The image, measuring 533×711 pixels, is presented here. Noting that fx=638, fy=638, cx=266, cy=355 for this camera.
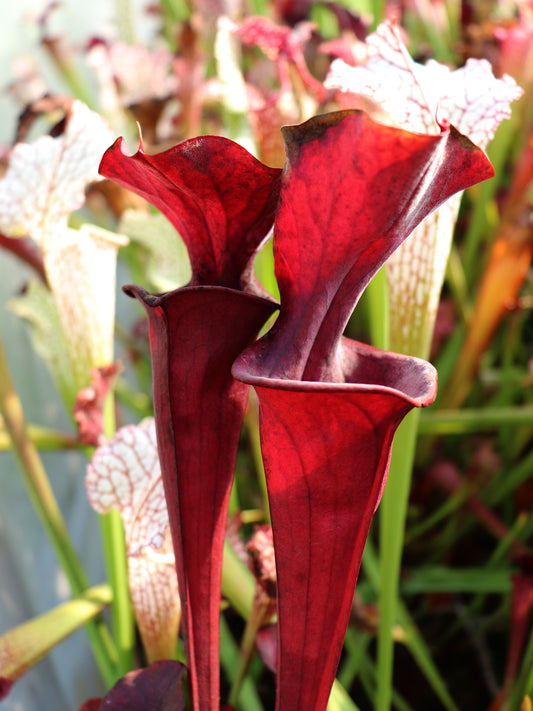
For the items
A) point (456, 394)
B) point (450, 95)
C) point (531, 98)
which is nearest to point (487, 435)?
point (456, 394)

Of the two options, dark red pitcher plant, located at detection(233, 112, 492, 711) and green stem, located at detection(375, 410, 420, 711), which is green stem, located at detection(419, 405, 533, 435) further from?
dark red pitcher plant, located at detection(233, 112, 492, 711)

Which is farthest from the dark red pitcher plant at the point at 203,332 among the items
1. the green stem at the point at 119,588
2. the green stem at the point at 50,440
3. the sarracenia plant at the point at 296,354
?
the green stem at the point at 50,440

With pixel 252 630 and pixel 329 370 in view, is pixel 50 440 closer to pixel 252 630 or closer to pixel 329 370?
pixel 252 630

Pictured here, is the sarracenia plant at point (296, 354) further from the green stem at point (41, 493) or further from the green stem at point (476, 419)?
the green stem at point (476, 419)

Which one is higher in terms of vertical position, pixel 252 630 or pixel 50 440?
pixel 50 440

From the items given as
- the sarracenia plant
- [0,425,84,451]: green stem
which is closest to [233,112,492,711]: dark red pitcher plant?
the sarracenia plant

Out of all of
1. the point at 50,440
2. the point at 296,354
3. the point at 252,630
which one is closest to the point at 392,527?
the point at 252,630
